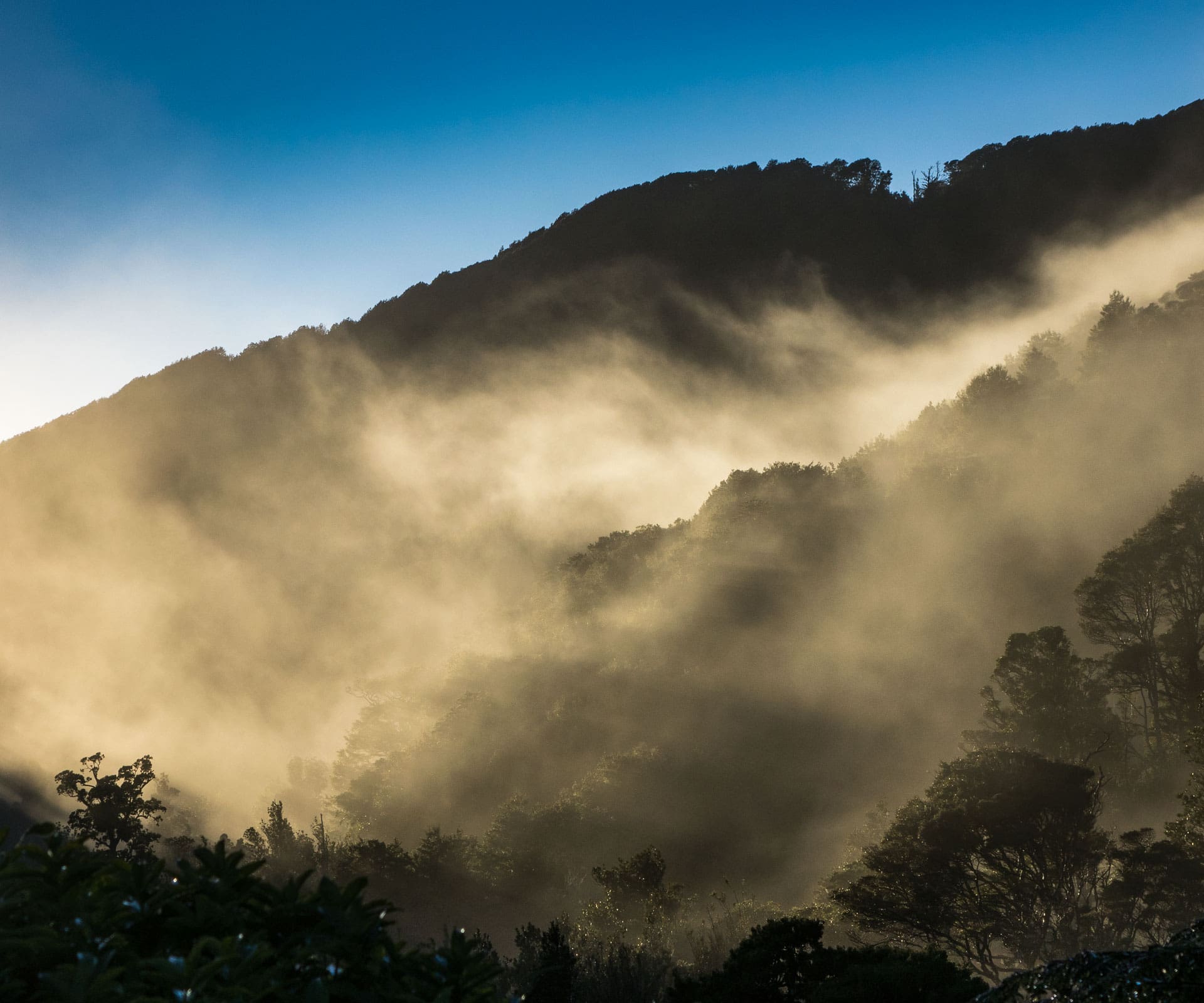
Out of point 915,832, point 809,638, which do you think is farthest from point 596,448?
point 915,832

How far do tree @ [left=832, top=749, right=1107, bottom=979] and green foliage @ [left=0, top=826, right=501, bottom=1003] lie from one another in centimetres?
2276

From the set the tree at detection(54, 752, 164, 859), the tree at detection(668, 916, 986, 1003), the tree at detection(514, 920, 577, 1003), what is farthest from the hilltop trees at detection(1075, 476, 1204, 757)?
the tree at detection(54, 752, 164, 859)

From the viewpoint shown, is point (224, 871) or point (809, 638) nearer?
point (224, 871)

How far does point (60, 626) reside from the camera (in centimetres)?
13625

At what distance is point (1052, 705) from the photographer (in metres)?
30.0

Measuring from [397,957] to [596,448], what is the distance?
13476 cm

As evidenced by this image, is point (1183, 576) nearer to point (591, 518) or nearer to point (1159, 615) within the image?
point (1159, 615)

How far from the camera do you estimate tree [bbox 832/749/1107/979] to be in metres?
21.7

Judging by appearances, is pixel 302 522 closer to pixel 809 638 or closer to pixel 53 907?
pixel 809 638

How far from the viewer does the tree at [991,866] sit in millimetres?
21672

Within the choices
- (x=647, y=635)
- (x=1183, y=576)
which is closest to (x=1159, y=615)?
(x=1183, y=576)

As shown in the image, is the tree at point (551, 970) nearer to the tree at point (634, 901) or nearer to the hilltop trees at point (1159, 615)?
the tree at point (634, 901)

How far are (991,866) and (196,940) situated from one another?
2442 centimetres

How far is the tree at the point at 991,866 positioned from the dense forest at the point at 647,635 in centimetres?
10
